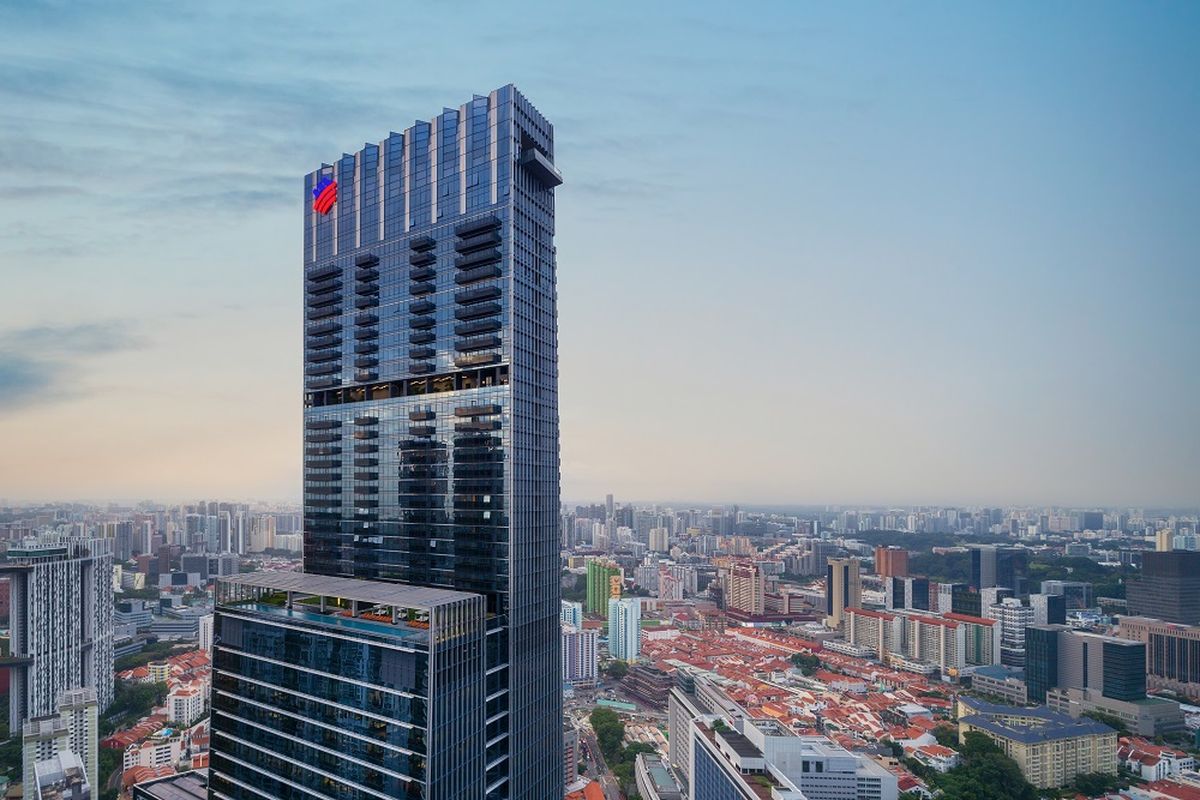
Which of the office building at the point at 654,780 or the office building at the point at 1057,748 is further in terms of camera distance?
the office building at the point at 654,780

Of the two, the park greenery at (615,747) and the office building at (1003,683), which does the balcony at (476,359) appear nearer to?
the park greenery at (615,747)

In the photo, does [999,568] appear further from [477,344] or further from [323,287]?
[323,287]

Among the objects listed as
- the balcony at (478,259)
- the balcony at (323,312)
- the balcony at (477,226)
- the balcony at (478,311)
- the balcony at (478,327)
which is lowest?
the balcony at (478,327)

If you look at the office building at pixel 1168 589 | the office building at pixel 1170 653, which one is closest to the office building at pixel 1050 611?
the office building at pixel 1168 589

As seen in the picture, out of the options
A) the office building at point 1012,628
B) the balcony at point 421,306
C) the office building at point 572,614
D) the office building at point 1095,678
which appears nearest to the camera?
the balcony at point 421,306

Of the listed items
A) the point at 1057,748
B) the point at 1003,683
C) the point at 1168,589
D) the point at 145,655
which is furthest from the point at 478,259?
the point at 1168,589

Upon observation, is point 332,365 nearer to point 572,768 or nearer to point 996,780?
point 572,768

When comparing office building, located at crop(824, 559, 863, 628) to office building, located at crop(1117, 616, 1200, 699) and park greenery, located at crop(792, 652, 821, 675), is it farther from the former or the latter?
office building, located at crop(1117, 616, 1200, 699)
